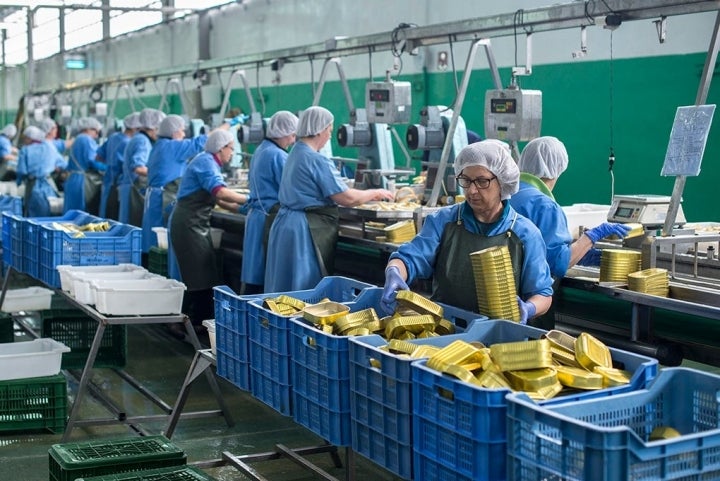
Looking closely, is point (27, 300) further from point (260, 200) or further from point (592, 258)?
point (592, 258)

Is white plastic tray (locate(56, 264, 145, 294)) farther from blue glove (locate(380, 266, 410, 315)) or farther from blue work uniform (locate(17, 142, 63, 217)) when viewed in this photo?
blue work uniform (locate(17, 142, 63, 217))

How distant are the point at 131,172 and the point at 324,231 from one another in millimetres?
4236

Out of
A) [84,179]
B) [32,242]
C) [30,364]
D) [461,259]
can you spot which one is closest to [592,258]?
[461,259]

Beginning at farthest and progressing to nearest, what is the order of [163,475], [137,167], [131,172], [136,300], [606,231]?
1. [131,172]
2. [137,167]
3. [136,300]
4. [606,231]
5. [163,475]

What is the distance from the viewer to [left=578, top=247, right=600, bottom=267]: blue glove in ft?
16.1

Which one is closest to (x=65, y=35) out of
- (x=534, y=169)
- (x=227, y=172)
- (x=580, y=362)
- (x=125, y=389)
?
(x=227, y=172)

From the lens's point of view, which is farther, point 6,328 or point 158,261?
point 158,261

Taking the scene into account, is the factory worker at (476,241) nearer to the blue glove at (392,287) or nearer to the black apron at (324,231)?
the blue glove at (392,287)

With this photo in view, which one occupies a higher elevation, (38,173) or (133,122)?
(133,122)

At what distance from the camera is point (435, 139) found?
6531 millimetres

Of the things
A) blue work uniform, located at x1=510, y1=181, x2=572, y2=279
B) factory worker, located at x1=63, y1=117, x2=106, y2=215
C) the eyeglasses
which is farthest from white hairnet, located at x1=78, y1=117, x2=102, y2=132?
the eyeglasses

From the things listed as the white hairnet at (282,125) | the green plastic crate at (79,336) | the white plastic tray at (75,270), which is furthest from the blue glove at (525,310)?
the green plastic crate at (79,336)

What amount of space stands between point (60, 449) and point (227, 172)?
5937 mm

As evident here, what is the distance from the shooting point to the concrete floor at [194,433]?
4832mm
